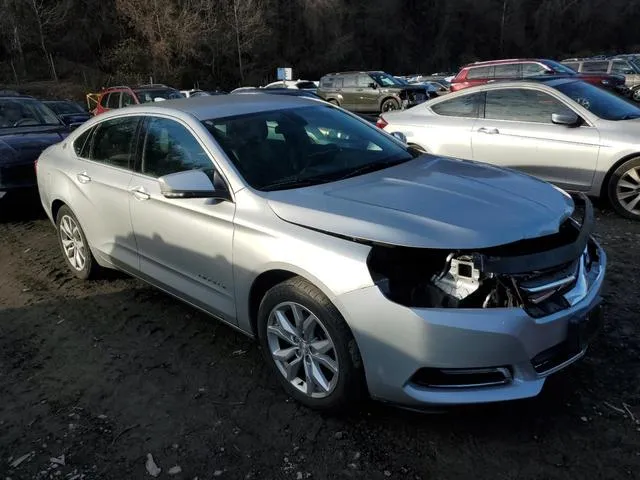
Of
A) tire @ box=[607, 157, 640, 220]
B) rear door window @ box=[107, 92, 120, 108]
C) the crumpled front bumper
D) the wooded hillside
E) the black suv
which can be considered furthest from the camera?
the wooded hillside

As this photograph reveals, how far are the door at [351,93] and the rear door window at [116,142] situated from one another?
19.9m

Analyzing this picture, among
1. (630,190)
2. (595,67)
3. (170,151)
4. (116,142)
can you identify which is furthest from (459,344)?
(595,67)

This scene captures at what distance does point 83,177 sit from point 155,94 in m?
13.2

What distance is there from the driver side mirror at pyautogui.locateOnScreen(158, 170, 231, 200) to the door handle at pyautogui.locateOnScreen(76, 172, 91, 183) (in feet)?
5.15

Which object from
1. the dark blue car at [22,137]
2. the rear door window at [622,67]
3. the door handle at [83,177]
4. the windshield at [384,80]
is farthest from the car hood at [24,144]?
the rear door window at [622,67]

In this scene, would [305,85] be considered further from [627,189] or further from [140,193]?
[140,193]

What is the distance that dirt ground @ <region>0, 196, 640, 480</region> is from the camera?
8.46 ft

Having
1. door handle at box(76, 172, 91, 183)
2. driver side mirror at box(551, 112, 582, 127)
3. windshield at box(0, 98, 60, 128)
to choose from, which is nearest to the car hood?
windshield at box(0, 98, 60, 128)

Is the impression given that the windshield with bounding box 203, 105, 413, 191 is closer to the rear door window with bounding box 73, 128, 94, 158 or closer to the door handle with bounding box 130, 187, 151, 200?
the door handle with bounding box 130, 187, 151, 200

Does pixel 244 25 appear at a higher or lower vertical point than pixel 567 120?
higher

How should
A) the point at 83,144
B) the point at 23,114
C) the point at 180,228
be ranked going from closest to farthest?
the point at 180,228 < the point at 83,144 < the point at 23,114

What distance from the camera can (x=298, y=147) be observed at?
365 cm

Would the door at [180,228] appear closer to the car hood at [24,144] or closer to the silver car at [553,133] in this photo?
the silver car at [553,133]

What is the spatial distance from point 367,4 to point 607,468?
243 feet
